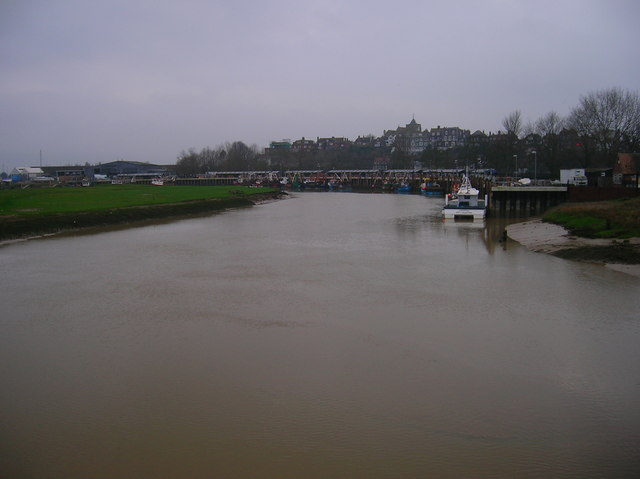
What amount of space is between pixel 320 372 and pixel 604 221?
71.9 feet

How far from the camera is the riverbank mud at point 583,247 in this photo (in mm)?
19263

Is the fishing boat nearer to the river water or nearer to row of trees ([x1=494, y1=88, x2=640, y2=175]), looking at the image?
row of trees ([x1=494, y1=88, x2=640, y2=175])

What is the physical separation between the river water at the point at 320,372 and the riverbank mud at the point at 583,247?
1.37 meters

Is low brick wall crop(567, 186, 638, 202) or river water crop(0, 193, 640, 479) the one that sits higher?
low brick wall crop(567, 186, 638, 202)

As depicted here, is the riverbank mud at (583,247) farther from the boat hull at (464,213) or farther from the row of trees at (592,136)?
the row of trees at (592,136)

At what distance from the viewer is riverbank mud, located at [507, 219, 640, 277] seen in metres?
19.3

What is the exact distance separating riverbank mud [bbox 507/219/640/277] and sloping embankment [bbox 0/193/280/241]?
25.0m

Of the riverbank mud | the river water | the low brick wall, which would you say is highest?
the low brick wall

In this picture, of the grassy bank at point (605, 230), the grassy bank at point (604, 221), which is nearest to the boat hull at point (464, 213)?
the grassy bank at point (605, 230)

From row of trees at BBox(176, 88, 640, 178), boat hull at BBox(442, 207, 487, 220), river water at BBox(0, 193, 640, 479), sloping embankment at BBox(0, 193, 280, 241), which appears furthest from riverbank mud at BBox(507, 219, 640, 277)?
row of trees at BBox(176, 88, 640, 178)

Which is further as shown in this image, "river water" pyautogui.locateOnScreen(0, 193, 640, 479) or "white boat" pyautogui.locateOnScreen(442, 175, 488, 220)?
"white boat" pyautogui.locateOnScreen(442, 175, 488, 220)

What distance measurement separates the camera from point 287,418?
8.02 metres

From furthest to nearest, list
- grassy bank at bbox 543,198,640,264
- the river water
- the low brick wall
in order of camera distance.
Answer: the low brick wall, grassy bank at bbox 543,198,640,264, the river water

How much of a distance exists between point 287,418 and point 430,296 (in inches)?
323
